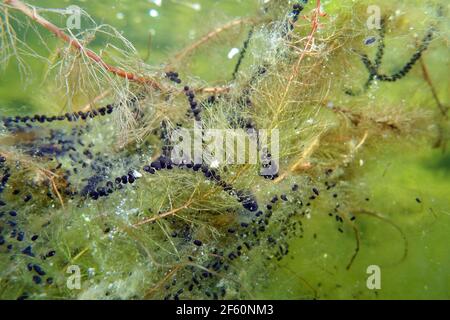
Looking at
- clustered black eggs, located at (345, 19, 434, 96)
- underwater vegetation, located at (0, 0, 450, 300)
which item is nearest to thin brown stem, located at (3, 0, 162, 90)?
underwater vegetation, located at (0, 0, 450, 300)

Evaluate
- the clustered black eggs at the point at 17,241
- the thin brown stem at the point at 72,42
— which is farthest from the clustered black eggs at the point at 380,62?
the clustered black eggs at the point at 17,241

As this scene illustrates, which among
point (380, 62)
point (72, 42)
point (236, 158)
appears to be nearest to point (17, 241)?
point (72, 42)

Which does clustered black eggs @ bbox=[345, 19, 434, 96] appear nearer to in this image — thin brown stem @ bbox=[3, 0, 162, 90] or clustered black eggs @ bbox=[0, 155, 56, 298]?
thin brown stem @ bbox=[3, 0, 162, 90]

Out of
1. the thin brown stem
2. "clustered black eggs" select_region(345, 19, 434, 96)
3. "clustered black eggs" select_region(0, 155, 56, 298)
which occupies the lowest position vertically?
"clustered black eggs" select_region(0, 155, 56, 298)

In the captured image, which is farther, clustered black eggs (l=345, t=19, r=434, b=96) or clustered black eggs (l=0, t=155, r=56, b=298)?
clustered black eggs (l=345, t=19, r=434, b=96)

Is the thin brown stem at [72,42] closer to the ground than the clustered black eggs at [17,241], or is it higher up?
higher up

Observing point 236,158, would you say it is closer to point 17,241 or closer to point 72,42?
point 72,42

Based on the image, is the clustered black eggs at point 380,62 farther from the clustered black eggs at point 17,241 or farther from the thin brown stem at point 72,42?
the clustered black eggs at point 17,241

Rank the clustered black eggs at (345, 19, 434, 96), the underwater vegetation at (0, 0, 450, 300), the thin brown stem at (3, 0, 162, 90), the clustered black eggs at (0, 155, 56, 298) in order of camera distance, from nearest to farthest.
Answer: the thin brown stem at (3, 0, 162, 90) < the clustered black eggs at (0, 155, 56, 298) < the underwater vegetation at (0, 0, 450, 300) < the clustered black eggs at (345, 19, 434, 96)

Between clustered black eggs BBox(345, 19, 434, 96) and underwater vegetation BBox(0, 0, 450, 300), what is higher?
clustered black eggs BBox(345, 19, 434, 96)
